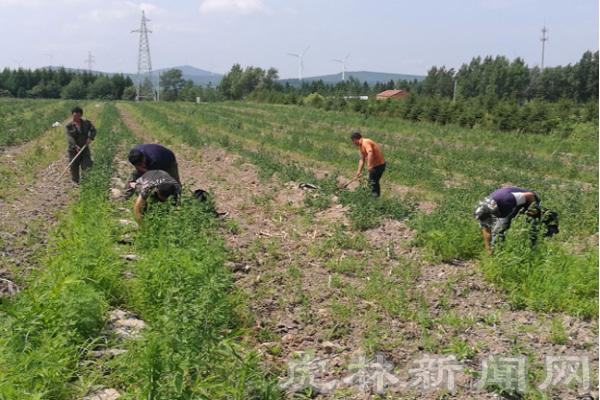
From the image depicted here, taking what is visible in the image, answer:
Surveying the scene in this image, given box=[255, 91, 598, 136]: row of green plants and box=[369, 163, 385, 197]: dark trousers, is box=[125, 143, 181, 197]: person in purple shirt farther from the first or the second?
box=[255, 91, 598, 136]: row of green plants

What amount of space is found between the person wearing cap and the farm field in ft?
1.08

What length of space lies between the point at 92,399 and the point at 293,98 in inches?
2009

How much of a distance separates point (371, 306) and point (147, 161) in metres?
3.50

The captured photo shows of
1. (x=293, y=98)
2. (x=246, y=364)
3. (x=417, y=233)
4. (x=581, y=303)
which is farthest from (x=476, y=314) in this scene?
(x=293, y=98)

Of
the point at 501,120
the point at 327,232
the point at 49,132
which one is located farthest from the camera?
the point at 501,120

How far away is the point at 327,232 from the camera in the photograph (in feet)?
26.5

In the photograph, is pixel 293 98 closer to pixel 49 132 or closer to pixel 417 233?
pixel 49 132

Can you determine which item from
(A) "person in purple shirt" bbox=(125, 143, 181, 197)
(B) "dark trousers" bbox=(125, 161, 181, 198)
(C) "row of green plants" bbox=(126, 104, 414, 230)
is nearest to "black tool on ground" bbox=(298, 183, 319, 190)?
(C) "row of green plants" bbox=(126, 104, 414, 230)

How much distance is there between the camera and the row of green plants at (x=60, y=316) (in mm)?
3506

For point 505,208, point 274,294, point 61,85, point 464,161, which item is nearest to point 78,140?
point 274,294

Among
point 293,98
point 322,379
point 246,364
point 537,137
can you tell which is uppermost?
point 293,98

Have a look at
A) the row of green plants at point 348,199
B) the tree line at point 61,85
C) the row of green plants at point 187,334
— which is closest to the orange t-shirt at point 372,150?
the row of green plants at point 348,199

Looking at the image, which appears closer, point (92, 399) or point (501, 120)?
point (92, 399)

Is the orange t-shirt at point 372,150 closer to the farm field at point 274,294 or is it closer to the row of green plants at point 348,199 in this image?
the row of green plants at point 348,199
